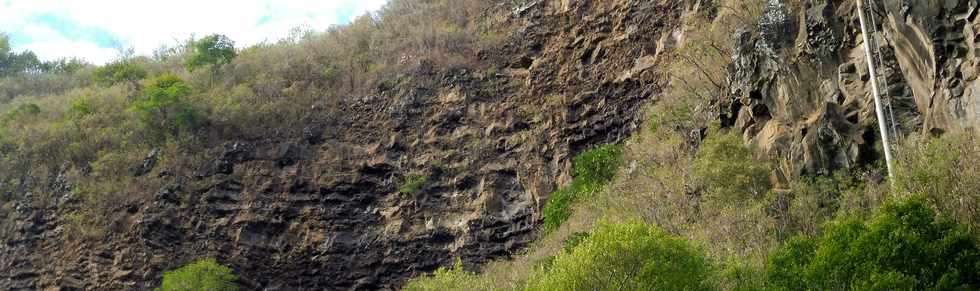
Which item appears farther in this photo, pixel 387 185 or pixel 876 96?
pixel 387 185

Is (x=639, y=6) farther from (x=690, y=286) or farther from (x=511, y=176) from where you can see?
(x=690, y=286)

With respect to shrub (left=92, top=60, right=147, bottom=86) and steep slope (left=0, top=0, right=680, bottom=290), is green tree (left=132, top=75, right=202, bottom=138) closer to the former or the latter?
steep slope (left=0, top=0, right=680, bottom=290)

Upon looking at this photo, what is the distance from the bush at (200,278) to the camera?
32125 mm

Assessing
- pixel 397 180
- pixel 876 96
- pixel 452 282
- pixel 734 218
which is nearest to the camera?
pixel 876 96

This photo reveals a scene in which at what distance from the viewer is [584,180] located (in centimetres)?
3259

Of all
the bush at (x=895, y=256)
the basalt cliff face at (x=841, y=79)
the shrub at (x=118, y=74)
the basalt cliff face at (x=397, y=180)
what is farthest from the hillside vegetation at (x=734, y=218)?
the shrub at (x=118, y=74)

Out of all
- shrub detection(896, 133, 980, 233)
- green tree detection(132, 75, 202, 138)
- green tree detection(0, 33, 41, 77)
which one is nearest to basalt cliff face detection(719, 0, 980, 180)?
shrub detection(896, 133, 980, 233)

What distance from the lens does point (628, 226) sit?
19.3 meters

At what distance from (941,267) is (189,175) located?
2972cm

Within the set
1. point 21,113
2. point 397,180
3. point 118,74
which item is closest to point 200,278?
point 397,180

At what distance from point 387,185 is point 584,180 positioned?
8.22 meters

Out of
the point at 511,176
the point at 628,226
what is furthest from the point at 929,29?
the point at 511,176

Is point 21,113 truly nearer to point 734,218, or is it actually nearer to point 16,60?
point 16,60

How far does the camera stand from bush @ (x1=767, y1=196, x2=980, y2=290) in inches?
617
